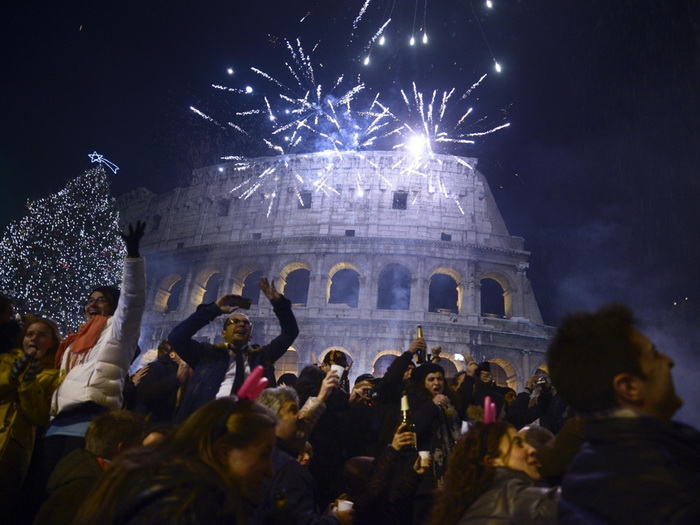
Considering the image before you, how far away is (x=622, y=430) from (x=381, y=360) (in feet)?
77.4

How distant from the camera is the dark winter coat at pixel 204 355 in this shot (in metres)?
3.98

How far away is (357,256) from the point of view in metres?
25.9

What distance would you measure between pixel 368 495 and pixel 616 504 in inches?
83.0

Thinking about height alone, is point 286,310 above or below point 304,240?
below

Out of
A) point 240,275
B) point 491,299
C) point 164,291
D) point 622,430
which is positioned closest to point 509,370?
point 491,299

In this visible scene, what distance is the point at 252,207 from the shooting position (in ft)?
95.8

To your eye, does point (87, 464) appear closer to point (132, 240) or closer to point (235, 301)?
point (132, 240)

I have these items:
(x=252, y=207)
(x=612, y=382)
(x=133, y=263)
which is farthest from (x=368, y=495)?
(x=252, y=207)

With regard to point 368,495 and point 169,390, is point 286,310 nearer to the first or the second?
point 169,390

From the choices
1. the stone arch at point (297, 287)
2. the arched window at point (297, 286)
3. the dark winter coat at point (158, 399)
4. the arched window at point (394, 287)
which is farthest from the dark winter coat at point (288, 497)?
the arched window at point (297, 286)

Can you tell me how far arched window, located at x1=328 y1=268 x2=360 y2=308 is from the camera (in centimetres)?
2821

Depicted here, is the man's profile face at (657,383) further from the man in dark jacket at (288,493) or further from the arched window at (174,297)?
the arched window at (174,297)

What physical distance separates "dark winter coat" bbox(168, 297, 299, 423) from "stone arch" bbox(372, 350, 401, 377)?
1883 cm

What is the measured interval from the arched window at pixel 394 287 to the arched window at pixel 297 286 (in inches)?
202
